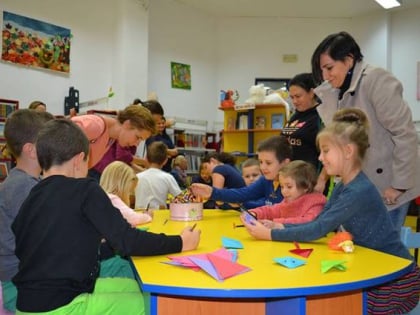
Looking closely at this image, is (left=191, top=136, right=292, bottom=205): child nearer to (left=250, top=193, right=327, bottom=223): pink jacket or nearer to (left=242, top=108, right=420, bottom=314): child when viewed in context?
(left=250, top=193, right=327, bottom=223): pink jacket

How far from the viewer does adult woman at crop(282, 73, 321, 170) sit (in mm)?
2794

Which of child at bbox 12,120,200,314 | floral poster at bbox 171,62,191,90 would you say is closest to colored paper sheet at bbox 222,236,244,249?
child at bbox 12,120,200,314

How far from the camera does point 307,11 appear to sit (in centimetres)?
864

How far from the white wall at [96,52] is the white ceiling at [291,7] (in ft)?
5.04

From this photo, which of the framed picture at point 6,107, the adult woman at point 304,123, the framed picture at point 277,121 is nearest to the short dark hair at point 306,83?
the adult woman at point 304,123

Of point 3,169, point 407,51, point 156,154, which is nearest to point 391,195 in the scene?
point 156,154

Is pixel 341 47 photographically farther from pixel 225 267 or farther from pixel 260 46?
pixel 260 46

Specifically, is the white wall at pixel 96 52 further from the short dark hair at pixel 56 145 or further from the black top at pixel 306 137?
the short dark hair at pixel 56 145

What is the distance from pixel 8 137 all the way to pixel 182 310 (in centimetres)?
116

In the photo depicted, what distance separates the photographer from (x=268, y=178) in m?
2.71

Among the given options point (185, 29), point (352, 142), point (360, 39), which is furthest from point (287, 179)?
point (360, 39)

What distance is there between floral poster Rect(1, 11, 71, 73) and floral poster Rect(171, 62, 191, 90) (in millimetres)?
2216

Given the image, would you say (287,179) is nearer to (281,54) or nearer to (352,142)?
(352,142)

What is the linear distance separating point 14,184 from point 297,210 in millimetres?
1264
